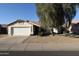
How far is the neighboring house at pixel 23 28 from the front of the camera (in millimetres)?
8688

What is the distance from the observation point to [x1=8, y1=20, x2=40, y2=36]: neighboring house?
8.69m

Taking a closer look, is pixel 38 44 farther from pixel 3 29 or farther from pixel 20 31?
pixel 3 29

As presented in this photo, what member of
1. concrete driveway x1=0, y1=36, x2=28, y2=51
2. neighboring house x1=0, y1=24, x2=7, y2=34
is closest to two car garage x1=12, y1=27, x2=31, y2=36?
concrete driveway x1=0, y1=36, x2=28, y2=51

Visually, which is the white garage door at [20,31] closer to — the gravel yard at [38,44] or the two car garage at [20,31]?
the two car garage at [20,31]

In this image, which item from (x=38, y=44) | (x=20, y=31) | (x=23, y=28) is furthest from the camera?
(x=23, y=28)

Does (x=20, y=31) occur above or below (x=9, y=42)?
above

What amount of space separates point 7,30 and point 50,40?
6.81ft

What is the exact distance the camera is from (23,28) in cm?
976

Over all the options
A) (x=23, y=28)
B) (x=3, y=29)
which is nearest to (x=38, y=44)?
(x=23, y=28)

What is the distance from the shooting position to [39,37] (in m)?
8.53

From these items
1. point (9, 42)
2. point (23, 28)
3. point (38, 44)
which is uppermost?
point (23, 28)

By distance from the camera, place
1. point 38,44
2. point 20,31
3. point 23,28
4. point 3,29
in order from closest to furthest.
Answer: point 3,29
point 20,31
point 38,44
point 23,28

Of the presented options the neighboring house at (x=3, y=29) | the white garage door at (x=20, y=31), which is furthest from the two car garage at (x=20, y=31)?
the neighboring house at (x=3, y=29)

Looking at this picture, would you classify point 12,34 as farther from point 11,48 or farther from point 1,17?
point 1,17
